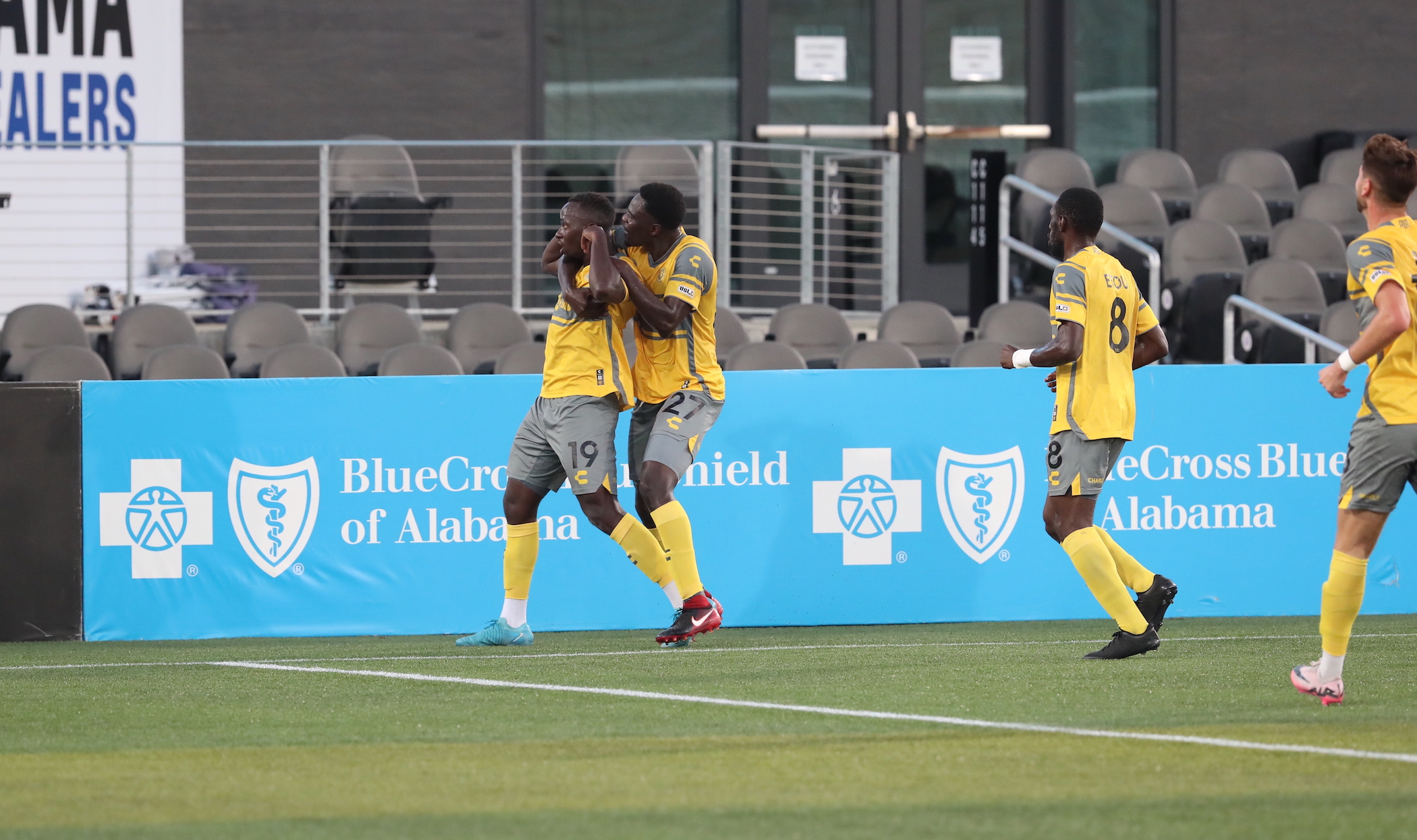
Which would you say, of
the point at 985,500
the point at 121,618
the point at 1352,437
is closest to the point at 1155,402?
the point at 985,500

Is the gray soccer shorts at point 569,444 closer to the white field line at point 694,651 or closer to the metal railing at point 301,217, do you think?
the white field line at point 694,651

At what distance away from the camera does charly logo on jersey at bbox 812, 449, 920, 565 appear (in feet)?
29.4

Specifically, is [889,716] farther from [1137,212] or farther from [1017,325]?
[1137,212]

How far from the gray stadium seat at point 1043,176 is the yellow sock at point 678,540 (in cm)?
703

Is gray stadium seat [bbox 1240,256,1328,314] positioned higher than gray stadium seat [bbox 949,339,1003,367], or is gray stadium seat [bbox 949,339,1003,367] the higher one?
gray stadium seat [bbox 1240,256,1328,314]

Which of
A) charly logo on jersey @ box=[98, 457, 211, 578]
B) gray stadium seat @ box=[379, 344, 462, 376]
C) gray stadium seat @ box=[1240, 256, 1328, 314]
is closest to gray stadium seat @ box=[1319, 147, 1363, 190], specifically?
gray stadium seat @ box=[1240, 256, 1328, 314]

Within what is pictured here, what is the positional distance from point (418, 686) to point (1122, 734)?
2.67 meters

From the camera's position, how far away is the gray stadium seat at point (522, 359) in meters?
10.9

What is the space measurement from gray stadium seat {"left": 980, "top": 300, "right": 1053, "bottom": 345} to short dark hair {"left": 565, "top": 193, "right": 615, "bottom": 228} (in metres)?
4.56

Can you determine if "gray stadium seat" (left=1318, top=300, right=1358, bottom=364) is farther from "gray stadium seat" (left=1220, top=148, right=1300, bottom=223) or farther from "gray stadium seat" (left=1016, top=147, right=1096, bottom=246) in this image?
"gray stadium seat" (left=1220, top=148, right=1300, bottom=223)

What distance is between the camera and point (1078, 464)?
7.05 m

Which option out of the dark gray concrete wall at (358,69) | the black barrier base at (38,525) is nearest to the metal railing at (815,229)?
the dark gray concrete wall at (358,69)

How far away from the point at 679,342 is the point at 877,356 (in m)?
3.46

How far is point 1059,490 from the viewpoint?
7078 mm
